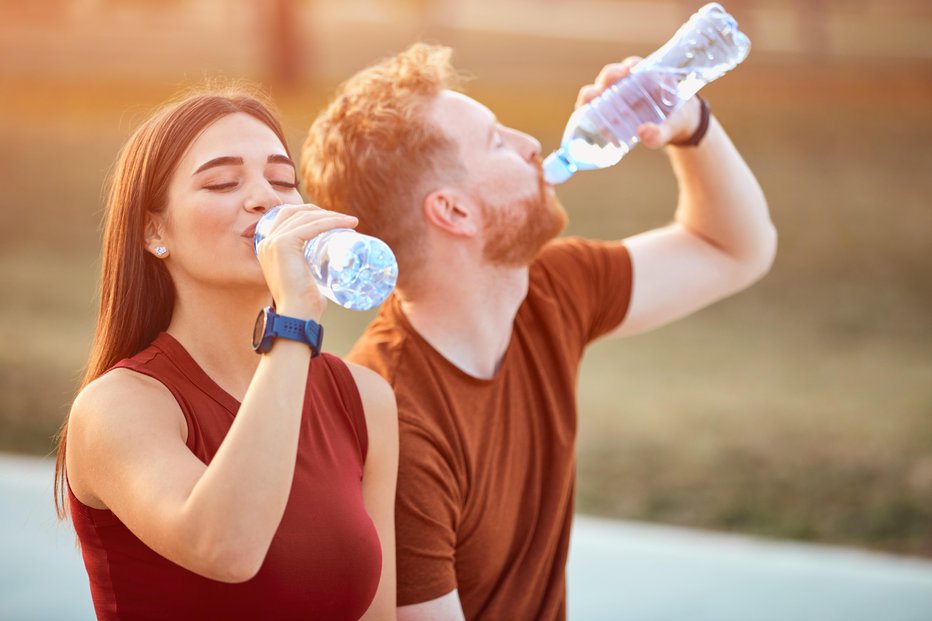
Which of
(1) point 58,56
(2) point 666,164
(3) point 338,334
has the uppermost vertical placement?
(1) point 58,56

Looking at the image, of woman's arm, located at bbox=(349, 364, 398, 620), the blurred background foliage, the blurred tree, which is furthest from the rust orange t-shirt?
the blurred tree

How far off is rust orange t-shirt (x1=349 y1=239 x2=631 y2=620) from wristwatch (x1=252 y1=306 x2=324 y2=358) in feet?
1.85

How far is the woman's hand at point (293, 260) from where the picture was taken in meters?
1.53

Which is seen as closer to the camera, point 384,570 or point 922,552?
point 384,570

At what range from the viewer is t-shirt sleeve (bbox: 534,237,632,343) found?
242 cm

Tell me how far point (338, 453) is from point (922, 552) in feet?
10.3

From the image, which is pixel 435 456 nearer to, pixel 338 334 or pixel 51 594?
pixel 51 594

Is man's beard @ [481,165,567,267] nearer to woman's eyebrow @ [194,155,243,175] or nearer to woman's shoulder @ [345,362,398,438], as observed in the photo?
woman's shoulder @ [345,362,398,438]

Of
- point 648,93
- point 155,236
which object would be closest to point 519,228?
point 648,93

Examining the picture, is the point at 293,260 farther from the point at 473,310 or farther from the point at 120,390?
the point at 473,310

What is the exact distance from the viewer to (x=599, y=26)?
692 centimetres

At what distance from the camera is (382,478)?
1.88m

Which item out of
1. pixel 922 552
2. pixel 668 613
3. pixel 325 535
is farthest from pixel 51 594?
pixel 922 552

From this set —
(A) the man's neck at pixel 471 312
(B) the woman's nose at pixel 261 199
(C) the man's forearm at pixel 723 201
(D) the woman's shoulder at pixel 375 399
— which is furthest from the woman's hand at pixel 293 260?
(C) the man's forearm at pixel 723 201
